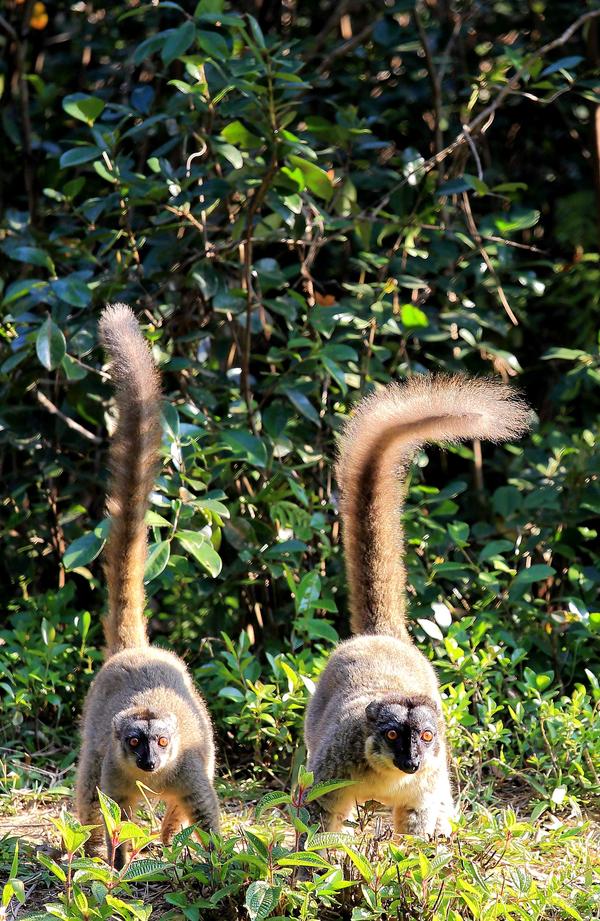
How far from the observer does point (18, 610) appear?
539 centimetres

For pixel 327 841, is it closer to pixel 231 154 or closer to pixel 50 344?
pixel 50 344

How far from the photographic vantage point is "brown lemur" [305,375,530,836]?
3346 millimetres

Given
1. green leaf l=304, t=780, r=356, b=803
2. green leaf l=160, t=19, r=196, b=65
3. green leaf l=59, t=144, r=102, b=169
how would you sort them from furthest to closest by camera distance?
green leaf l=59, t=144, r=102, b=169
green leaf l=160, t=19, r=196, b=65
green leaf l=304, t=780, r=356, b=803

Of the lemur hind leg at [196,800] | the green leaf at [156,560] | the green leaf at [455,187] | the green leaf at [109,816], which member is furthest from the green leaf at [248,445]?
the green leaf at [109,816]

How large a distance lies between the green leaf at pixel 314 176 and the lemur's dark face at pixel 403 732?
2254 mm

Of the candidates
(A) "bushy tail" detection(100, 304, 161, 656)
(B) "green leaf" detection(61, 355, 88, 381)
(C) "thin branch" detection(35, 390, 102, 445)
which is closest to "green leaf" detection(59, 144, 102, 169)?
(B) "green leaf" detection(61, 355, 88, 381)

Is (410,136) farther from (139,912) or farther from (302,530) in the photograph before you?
(139,912)

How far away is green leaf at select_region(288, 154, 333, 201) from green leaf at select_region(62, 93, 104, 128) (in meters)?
0.88

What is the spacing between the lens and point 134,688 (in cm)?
381

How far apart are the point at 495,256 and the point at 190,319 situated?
1.84 m

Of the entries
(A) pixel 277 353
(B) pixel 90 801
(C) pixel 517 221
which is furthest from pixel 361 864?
(C) pixel 517 221

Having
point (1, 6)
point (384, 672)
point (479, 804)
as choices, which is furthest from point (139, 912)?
point (1, 6)

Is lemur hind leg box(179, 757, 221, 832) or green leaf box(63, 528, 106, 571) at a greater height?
green leaf box(63, 528, 106, 571)

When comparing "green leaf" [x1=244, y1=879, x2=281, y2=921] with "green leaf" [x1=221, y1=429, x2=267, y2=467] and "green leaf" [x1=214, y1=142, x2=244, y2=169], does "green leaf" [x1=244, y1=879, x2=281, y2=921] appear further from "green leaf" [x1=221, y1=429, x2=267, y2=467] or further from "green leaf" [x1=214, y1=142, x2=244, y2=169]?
"green leaf" [x1=214, y1=142, x2=244, y2=169]
